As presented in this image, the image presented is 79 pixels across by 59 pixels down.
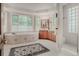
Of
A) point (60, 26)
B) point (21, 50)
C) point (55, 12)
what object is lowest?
point (21, 50)

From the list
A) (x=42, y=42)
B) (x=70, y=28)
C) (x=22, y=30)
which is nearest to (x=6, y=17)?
(x=22, y=30)

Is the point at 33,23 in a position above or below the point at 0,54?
above

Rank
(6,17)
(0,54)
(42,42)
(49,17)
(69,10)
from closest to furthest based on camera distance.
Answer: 1. (0,54)
2. (6,17)
3. (42,42)
4. (49,17)
5. (69,10)

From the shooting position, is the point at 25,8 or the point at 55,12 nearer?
the point at 25,8

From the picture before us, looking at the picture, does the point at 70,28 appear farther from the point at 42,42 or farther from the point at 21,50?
the point at 21,50

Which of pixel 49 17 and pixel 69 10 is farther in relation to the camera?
pixel 69 10

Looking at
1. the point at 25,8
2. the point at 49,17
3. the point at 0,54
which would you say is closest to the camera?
the point at 0,54

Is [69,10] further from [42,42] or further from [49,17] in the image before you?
[42,42]

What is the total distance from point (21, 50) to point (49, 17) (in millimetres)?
1034

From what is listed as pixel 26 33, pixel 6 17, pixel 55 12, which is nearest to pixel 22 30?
pixel 26 33

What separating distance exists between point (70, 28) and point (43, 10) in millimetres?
925

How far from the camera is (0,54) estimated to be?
57.0 inches

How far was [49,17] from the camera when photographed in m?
2.22

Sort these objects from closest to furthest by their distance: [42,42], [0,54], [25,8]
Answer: [0,54]
[25,8]
[42,42]
